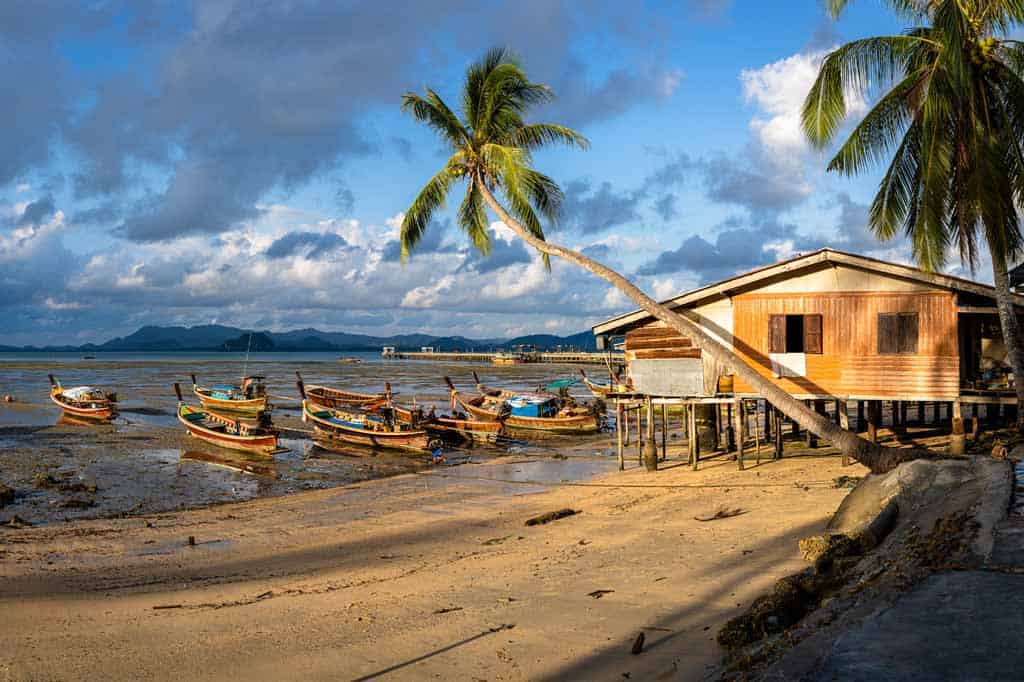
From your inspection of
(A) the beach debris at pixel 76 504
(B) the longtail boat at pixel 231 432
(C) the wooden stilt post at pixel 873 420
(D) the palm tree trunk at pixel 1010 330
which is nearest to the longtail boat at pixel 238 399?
(B) the longtail boat at pixel 231 432

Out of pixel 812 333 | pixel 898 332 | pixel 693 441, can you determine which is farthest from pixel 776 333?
pixel 693 441

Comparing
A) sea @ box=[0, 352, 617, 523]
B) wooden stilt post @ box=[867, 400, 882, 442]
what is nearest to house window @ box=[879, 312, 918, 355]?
wooden stilt post @ box=[867, 400, 882, 442]

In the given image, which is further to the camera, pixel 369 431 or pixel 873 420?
pixel 369 431

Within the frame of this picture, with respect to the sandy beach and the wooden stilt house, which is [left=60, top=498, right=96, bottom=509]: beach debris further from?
the wooden stilt house

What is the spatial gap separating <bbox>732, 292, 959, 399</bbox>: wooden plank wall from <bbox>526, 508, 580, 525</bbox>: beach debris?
683cm

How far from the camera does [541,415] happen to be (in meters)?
36.7

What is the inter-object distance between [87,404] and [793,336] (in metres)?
39.1

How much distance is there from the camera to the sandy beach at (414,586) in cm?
816

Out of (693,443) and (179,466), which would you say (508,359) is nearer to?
(179,466)

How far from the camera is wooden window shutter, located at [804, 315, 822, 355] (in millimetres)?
19125

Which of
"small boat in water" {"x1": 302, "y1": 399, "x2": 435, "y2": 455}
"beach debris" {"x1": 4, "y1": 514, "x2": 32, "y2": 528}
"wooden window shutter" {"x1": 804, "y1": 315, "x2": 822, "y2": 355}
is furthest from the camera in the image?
"small boat in water" {"x1": 302, "y1": 399, "x2": 435, "y2": 455}

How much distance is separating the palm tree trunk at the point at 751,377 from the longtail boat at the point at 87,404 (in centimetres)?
3121

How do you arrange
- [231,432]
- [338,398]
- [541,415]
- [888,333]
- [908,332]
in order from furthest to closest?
[338,398]
[541,415]
[231,432]
[888,333]
[908,332]

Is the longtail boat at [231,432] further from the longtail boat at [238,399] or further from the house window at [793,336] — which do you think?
the house window at [793,336]
